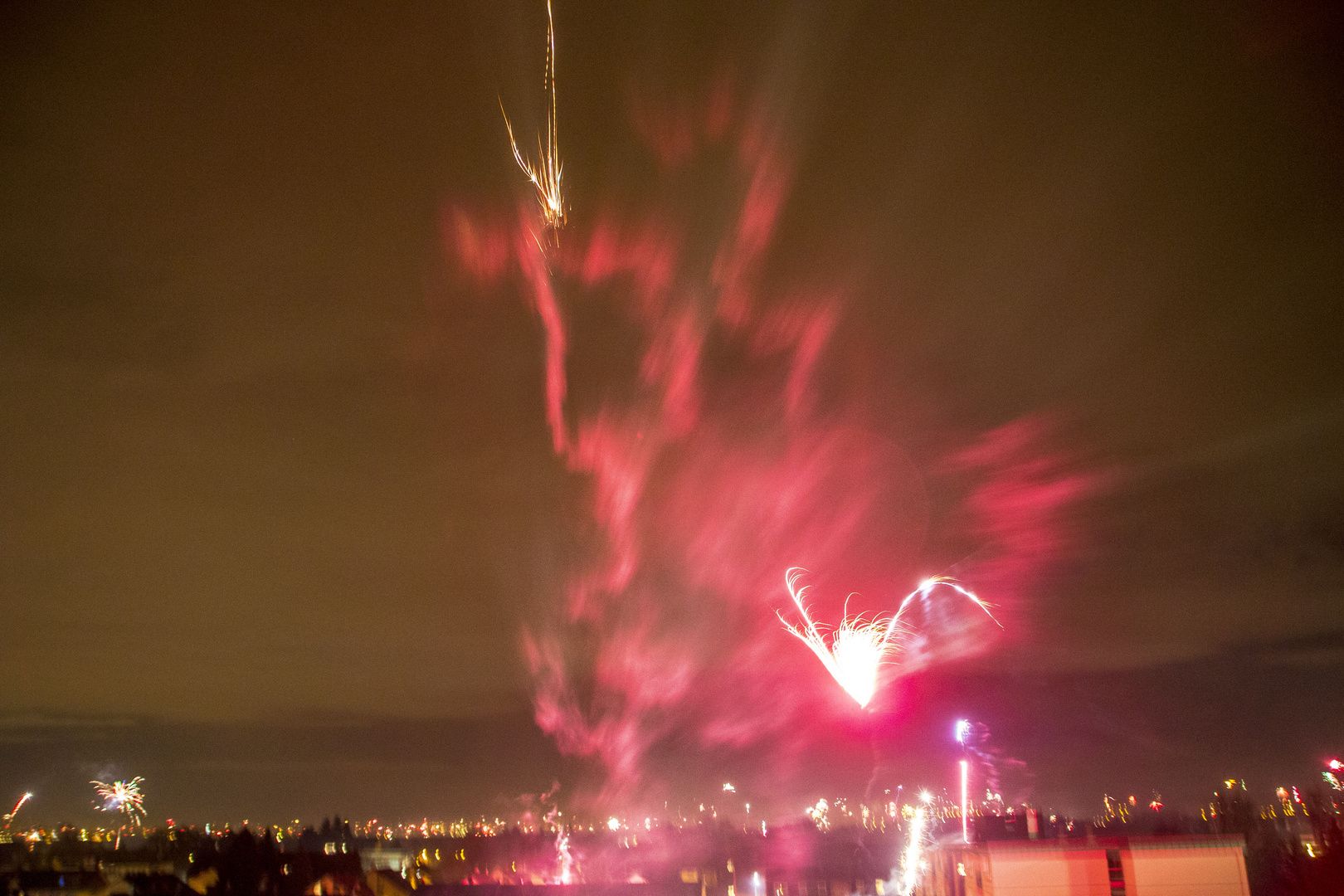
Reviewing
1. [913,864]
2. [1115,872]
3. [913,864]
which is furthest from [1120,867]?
[913,864]

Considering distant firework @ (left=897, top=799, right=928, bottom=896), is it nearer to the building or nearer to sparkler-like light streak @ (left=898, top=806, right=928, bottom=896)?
sparkler-like light streak @ (left=898, top=806, right=928, bottom=896)

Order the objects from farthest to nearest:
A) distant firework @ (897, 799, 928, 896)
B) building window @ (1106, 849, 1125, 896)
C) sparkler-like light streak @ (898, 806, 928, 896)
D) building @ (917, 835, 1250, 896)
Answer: sparkler-like light streak @ (898, 806, 928, 896) → distant firework @ (897, 799, 928, 896) → building window @ (1106, 849, 1125, 896) → building @ (917, 835, 1250, 896)

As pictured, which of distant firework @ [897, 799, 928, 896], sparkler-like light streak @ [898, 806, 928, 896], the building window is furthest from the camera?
sparkler-like light streak @ [898, 806, 928, 896]

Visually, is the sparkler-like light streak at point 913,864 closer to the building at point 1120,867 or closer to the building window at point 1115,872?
the building at point 1120,867

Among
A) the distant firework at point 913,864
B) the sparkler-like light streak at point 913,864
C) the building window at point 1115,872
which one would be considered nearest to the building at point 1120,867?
the building window at point 1115,872

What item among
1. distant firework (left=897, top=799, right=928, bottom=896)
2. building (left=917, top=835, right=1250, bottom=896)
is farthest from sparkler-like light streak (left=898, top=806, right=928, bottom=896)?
building (left=917, top=835, right=1250, bottom=896)

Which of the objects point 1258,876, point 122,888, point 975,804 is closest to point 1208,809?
point 1258,876

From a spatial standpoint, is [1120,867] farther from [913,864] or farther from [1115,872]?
[913,864]

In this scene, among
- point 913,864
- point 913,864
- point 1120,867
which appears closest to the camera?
point 1120,867

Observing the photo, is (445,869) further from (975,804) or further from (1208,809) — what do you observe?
(1208,809)

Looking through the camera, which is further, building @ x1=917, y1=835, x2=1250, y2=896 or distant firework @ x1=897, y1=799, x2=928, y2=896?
distant firework @ x1=897, y1=799, x2=928, y2=896
